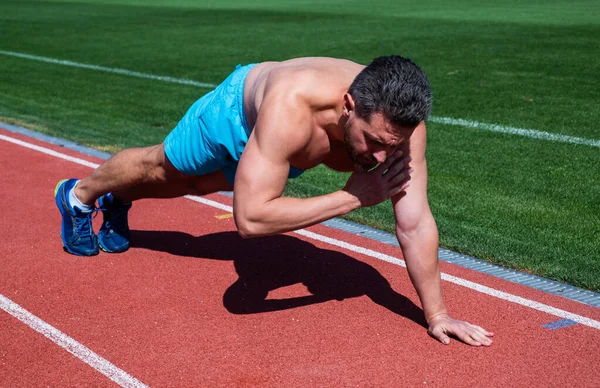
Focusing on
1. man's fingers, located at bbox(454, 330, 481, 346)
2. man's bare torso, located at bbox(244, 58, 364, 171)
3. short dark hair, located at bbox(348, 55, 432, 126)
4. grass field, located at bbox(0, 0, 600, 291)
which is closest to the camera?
short dark hair, located at bbox(348, 55, 432, 126)

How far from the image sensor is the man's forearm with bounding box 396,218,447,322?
473 cm

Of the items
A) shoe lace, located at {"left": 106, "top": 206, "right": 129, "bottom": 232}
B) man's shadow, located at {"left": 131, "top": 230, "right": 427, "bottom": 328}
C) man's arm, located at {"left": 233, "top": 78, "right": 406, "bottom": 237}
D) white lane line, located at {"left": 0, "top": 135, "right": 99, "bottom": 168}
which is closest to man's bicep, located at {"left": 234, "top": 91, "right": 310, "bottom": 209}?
man's arm, located at {"left": 233, "top": 78, "right": 406, "bottom": 237}

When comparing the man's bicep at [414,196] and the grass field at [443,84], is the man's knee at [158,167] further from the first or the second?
the grass field at [443,84]

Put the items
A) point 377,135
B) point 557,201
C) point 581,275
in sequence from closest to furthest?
point 377,135, point 581,275, point 557,201

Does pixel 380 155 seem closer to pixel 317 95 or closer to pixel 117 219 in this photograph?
pixel 317 95

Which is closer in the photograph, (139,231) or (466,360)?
(466,360)

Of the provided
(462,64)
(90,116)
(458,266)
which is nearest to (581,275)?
(458,266)

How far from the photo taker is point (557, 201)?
7176 mm

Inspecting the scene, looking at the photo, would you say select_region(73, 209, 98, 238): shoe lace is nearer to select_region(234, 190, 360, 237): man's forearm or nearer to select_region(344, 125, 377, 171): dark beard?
select_region(234, 190, 360, 237): man's forearm

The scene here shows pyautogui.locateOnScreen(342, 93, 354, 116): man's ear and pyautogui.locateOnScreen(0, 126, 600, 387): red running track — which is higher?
pyautogui.locateOnScreen(342, 93, 354, 116): man's ear

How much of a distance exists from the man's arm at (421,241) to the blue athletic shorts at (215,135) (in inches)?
26.5

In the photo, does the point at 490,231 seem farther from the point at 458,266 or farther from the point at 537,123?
the point at 537,123

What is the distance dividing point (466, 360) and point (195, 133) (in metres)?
2.06

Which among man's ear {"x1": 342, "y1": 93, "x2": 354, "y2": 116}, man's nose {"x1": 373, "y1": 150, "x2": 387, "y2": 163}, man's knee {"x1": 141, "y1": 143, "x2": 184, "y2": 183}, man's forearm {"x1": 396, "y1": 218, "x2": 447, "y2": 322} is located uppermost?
man's ear {"x1": 342, "y1": 93, "x2": 354, "y2": 116}
